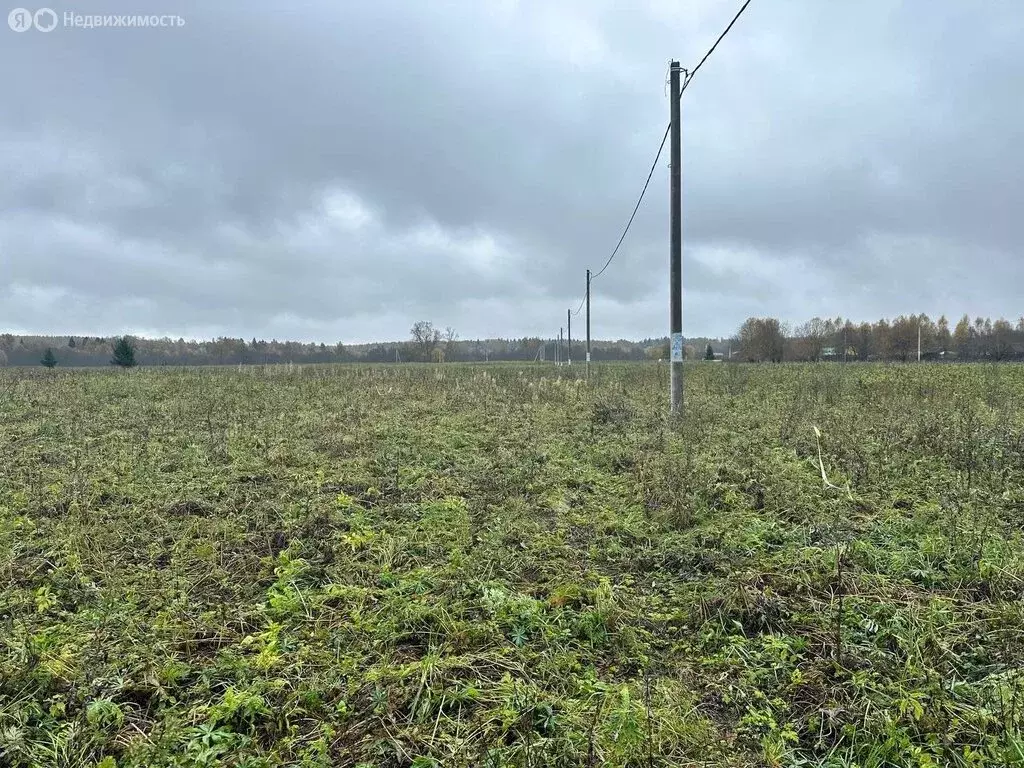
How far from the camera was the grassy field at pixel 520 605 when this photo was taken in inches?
86.7

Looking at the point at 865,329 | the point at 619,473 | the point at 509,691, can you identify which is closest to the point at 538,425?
the point at 619,473

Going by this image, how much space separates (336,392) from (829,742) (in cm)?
1400

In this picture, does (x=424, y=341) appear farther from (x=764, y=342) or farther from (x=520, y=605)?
(x=520, y=605)

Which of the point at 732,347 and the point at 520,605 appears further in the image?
the point at 732,347

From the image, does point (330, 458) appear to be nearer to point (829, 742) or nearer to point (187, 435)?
point (187, 435)

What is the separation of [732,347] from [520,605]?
74.0 m

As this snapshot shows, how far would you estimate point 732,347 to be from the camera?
2766 inches

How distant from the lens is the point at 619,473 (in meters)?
6.25

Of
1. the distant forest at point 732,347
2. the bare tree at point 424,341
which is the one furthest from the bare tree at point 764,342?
the bare tree at point 424,341

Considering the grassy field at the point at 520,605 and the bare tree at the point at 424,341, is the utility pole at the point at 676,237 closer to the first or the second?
the grassy field at the point at 520,605

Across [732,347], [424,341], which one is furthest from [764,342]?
[424,341]

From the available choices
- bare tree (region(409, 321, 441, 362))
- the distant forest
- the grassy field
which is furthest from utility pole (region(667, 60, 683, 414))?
bare tree (region(409, 321, 441, 362))

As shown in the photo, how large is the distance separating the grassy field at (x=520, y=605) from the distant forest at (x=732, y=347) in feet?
138

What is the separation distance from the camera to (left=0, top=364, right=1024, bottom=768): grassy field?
7.22ft
